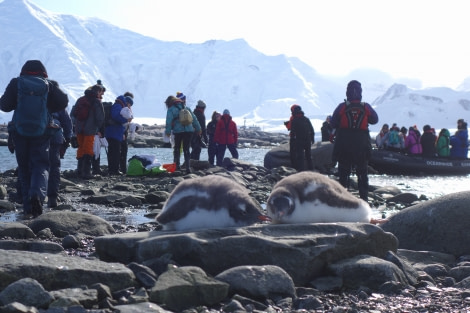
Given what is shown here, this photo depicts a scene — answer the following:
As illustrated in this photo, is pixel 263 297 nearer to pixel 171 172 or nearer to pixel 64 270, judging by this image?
pixel 64 270

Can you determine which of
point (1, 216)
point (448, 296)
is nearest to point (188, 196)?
point (448, 296)

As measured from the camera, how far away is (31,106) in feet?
26.1

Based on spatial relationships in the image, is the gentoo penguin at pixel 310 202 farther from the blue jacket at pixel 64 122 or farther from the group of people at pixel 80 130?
the blue jacket at pixel 64 122

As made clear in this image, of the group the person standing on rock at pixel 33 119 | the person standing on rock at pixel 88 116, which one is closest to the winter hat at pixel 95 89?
the person standing on rock at pixel 88 116

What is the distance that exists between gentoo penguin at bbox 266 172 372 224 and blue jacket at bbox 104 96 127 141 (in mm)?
9706

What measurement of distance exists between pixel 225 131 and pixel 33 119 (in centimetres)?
1090

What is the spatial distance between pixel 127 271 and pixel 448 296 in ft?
8.40

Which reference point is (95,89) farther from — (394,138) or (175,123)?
(394,138)

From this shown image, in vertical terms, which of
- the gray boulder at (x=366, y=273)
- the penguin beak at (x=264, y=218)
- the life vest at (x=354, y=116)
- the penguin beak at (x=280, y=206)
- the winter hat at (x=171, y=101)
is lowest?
the gray boulder at (x=366, y=273)

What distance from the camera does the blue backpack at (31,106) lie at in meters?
7.93

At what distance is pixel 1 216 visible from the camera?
8.63 m

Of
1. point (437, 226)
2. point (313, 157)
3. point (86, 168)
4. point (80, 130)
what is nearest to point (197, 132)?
point (86, 168)

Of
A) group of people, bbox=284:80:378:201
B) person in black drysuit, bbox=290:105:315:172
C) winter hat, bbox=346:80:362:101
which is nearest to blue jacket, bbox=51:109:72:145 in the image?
group of people, bbox=284:80:378:201

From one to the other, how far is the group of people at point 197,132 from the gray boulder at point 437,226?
855 centimetres
